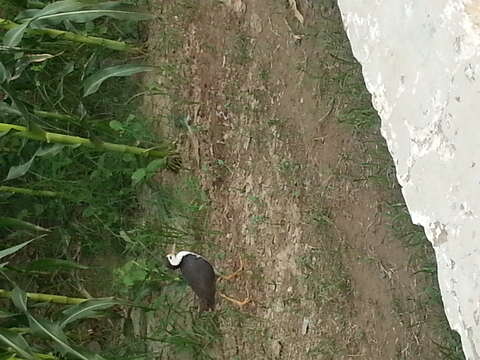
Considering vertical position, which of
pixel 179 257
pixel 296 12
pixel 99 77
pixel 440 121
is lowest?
pixel 179 257

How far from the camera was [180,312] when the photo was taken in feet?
9.25

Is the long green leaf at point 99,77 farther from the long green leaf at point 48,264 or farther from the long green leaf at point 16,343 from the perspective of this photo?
the long green leaf at point 16,343

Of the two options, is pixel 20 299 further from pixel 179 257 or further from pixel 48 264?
pixel 179 257

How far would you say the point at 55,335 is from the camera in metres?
2.44

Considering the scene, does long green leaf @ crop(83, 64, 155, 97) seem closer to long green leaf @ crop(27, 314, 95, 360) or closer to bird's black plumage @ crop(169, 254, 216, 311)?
bird's black plumage @ crop(169, 254, 216, 311)

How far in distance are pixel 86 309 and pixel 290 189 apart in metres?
0.77

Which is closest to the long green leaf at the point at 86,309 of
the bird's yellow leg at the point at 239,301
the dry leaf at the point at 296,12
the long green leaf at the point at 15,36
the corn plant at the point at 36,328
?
the corn plant at the point at 36,328

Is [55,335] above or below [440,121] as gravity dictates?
below

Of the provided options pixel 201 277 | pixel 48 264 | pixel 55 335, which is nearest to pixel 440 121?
pixel 201 277

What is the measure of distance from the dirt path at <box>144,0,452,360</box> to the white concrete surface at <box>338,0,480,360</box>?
1.68ft

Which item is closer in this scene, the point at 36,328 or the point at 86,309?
the point at 36,328

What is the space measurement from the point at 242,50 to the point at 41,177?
0.90 m

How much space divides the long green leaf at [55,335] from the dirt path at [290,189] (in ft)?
1.57

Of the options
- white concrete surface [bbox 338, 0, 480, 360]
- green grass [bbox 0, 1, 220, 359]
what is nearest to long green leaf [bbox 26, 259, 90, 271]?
green grass [bbox 0, 1, 220, 359]
